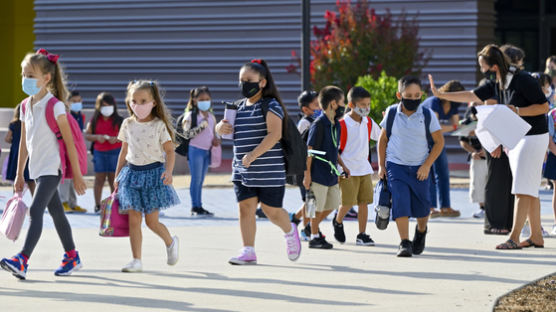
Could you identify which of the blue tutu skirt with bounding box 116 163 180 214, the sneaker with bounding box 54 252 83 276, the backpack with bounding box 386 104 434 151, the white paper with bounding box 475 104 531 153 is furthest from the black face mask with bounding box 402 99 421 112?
the sneaker with bounding box 54 252 83 276

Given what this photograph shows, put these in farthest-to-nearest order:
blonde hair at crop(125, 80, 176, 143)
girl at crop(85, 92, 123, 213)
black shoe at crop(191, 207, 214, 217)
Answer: girl at crop(85, 92, 123, 213) → black shoe at crop(191, 207, 214, 217) → blonde hair at crop(125, 80, 176, 143)

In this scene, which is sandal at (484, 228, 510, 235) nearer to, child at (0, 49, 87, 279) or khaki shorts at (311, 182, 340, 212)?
khaki shorts at (311, 182, 340, 212)

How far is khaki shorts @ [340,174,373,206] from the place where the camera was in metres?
10.8

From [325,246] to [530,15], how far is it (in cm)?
1995

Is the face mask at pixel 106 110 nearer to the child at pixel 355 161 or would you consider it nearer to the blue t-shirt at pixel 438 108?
the blue t-shirt at pixel 438 108

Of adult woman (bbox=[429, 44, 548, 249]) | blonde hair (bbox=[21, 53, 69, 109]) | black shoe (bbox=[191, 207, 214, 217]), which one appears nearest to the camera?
blonde hair (bbox=[21, 53, 69, 109])

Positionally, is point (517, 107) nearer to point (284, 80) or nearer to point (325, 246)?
point (325, 246)

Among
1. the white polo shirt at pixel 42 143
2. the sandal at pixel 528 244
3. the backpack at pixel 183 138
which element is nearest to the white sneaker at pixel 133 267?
the white polo shirt at pixel 42 143

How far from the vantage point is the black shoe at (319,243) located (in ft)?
33.8

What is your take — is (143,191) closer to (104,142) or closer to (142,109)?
(142,109)

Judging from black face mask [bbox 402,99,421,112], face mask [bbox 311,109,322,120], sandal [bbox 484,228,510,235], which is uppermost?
black face mask [bbox 402,99,421,112]

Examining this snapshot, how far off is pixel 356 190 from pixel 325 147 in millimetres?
596

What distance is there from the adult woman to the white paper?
8.4 inches

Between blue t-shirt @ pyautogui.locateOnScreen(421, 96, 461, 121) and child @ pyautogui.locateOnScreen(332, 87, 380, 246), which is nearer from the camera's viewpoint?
child @ pyautogui.locateOnScreen(332, 87, 380, 246)
